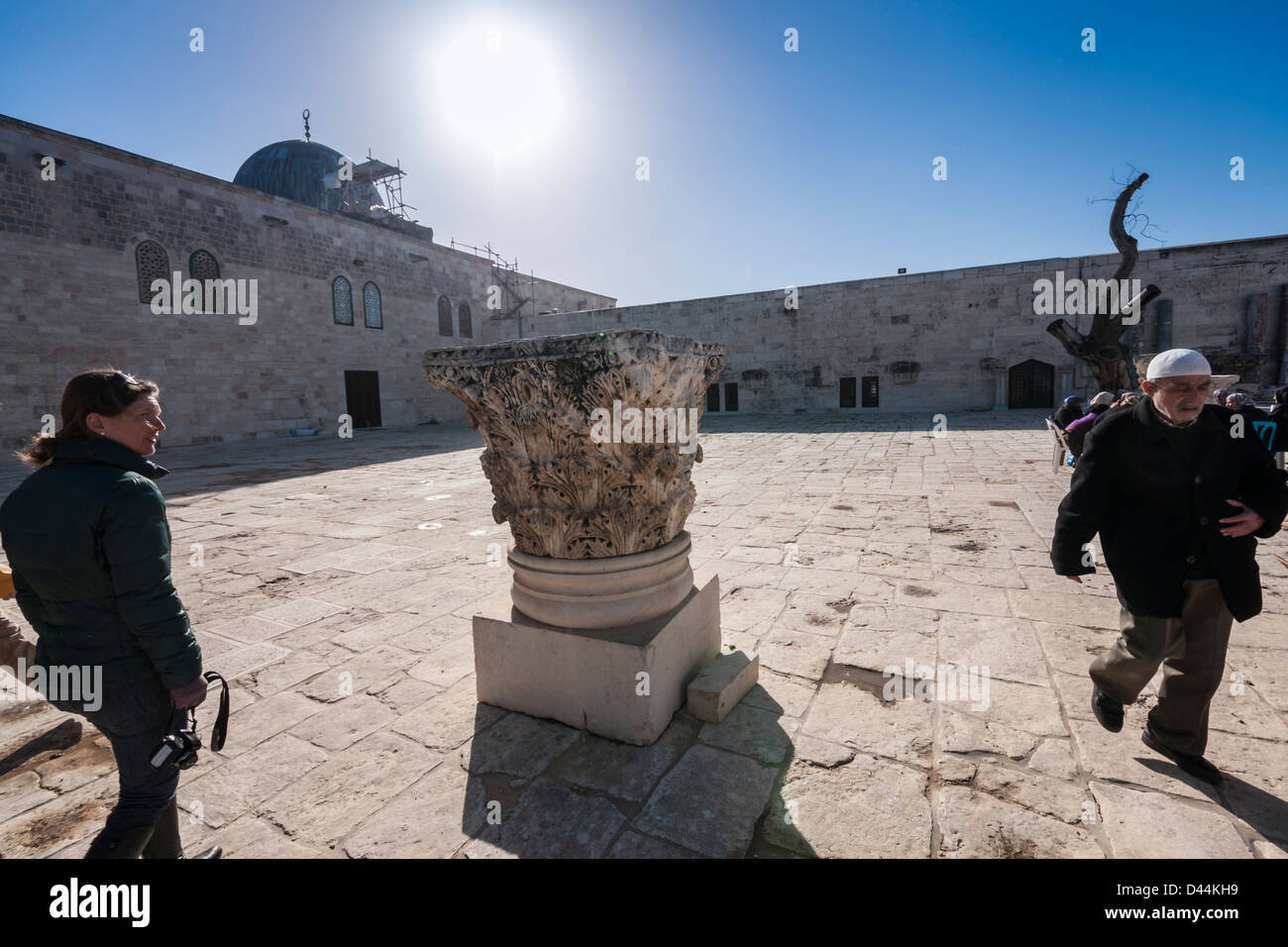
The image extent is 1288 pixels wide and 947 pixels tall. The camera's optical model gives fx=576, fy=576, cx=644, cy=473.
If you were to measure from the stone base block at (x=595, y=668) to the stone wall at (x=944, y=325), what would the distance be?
1544 centimetres

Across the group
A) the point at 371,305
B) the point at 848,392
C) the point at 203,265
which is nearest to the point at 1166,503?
the point at 848,392

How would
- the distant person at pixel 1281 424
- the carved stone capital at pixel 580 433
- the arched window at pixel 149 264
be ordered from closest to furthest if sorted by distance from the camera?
the carved stone capital at pixel 580 433 < the distant person at pixel 1281 424 < the arched window at pixel 149 264

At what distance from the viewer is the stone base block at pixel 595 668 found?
7.63 feet

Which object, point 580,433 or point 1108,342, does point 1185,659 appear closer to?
point 580,433

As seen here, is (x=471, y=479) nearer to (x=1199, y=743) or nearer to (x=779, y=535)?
(x=779, y=535)

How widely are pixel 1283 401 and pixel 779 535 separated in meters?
4.17

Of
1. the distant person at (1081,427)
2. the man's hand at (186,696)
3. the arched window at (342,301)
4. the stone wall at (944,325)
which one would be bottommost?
the man's hand at (186,696)

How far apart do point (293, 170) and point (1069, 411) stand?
28.4 metres

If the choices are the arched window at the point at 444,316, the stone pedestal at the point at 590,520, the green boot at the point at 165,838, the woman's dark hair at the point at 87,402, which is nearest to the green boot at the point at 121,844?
the green boot at the point at 165,838

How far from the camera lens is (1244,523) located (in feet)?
6.48

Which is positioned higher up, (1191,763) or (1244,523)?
(1244,523)

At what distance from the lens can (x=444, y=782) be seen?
2.14 meters

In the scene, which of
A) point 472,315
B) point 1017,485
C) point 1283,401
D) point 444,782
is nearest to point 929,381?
point 1017,485

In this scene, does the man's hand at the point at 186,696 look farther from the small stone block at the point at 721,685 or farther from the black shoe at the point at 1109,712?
the black shoe at the point at 1109,712
